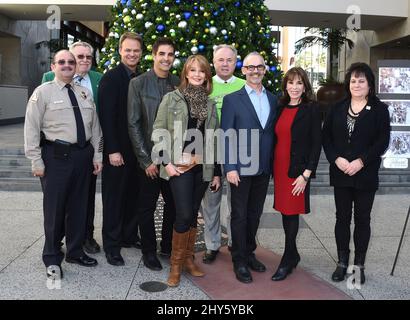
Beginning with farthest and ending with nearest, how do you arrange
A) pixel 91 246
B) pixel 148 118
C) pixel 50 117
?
pixel 91 246, pixel 148 118, pixel 50 117

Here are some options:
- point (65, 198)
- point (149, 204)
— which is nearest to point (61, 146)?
point (65, 198)

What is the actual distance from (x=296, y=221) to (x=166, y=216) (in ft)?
3.71

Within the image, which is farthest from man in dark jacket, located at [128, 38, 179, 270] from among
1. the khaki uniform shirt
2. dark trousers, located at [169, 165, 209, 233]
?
the khaki uniform shirt

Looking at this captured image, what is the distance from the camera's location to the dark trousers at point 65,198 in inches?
144

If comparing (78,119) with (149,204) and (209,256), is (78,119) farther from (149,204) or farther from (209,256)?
(209,256)

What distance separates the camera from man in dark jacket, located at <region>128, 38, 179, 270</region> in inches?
145

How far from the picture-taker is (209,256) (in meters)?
4.10

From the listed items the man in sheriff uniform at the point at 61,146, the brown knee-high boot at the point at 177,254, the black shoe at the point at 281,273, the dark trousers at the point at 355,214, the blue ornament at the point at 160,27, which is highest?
the blue ornament at the point at 160,27

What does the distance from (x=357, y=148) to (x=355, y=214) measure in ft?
1.78

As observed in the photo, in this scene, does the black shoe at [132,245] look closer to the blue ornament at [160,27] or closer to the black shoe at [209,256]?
the black shoe at [209,256]

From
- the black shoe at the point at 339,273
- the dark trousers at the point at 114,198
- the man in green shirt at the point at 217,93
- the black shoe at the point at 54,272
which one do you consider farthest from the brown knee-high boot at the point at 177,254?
the black shoe at the point at 339,273

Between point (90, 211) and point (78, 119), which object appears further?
point (90, 211)

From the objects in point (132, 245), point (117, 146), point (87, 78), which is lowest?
point (132, 245)

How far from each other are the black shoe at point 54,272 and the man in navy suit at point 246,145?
1.40m
